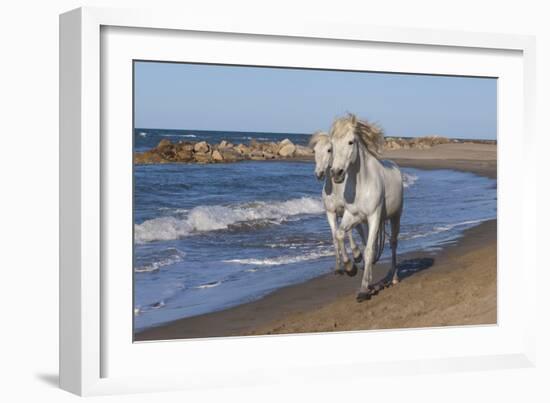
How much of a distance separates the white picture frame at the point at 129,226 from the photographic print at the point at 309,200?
0.14m

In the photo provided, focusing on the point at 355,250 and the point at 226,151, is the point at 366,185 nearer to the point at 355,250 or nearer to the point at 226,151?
the point at 355,250

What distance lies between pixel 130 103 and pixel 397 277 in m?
3.02

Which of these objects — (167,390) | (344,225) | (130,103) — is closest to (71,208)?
(130,103)

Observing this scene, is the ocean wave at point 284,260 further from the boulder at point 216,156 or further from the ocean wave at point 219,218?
the boulder at point 216,156

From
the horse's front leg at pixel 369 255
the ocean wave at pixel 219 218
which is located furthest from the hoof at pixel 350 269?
the ocean wave at pixel 219 218

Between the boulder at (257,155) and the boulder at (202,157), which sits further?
the boulder at (257,155)

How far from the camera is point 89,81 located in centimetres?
1011

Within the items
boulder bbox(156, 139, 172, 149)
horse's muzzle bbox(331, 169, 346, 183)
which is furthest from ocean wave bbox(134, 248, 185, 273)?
horse's muzzle bbox(331, 169, 346, 183)

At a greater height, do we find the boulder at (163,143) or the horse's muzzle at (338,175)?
the boulder at (163,143)

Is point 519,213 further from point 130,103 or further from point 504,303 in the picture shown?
point 130,103

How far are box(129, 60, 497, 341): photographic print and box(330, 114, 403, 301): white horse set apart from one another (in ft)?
0.04

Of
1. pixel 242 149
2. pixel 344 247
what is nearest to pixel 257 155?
pixel 242 149

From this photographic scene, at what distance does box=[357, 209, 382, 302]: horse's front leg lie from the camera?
38.0ft

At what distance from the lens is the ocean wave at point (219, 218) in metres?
10.6
